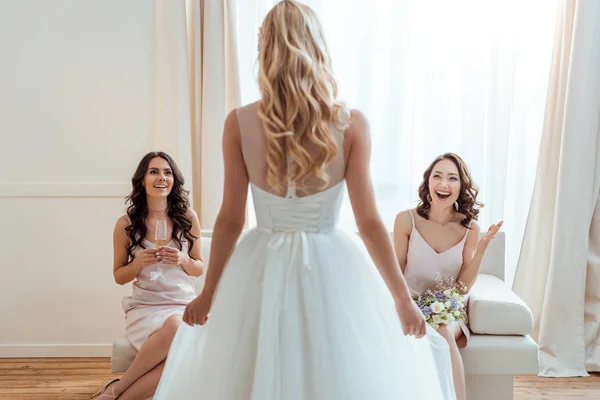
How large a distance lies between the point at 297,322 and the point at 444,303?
1274 millimetres

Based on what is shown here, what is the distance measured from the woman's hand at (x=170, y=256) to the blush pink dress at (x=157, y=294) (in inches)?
2.6

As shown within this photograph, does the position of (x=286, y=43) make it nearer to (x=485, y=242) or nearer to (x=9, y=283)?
(x=485, y=242)

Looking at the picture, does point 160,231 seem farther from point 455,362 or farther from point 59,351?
point 59,351

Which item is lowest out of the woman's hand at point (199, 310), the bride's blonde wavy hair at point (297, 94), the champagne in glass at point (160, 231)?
the woman's hand at point (199, 310)

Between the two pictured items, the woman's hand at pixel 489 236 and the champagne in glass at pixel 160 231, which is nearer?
the champagne in glass at pixel 160 231

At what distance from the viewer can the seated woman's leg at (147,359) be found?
9.37 feet

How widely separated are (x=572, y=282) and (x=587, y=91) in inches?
41.7

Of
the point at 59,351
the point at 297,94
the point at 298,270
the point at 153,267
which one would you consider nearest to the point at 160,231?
the point at 153,267

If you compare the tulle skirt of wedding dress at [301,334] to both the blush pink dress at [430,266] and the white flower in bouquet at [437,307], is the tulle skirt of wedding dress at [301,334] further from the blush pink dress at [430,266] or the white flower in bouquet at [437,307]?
the blush pink dress at [430,266]

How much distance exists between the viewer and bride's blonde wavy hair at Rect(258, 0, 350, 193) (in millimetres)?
1815

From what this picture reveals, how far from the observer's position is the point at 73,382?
3693mm

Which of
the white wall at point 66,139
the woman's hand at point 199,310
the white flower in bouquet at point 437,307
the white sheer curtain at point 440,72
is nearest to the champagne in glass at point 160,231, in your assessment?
the woman's hand at point 199,310

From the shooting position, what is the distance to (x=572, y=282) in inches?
155

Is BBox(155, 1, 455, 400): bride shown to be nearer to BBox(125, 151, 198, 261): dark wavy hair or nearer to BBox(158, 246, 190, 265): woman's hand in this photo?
BBox(158, 246, 190, 265): woman's hand
